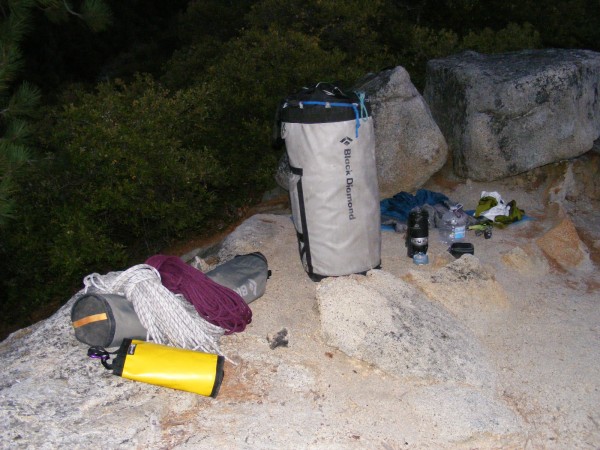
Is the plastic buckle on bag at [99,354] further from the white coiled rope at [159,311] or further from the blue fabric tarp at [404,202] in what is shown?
the blue fabric tarp at [404,202]

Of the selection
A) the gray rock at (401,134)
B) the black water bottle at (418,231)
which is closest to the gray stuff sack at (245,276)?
the black water bottle at (418,231)

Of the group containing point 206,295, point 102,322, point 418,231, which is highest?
point 102,322

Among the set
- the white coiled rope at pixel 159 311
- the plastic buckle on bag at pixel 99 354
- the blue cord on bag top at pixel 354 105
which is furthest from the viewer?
the blue cord on bag top at pixel 354 105

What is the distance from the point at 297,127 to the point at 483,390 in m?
→ 1.86

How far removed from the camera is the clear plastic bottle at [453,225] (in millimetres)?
5012

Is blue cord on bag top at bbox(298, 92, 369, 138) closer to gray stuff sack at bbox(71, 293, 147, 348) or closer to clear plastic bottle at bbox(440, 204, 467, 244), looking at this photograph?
clear plastic bottle at bbox(440, 204, 467, 244)

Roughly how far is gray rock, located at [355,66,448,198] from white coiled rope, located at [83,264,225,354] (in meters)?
3.11

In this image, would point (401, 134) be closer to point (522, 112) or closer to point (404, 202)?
point (404, 202)

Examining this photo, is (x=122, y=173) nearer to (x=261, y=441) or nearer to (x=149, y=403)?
(x=149, y=403)

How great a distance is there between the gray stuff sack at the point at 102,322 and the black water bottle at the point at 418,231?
2.12 meters

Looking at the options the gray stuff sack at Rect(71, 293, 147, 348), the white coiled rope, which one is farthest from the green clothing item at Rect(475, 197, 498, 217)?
the gray stuff sack at Rect(71, 293, 147, 348)

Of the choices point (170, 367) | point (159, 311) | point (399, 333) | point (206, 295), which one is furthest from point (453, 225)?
point (170, 367)

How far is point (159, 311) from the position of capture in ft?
11.0

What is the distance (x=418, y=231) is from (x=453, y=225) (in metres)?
0.62
